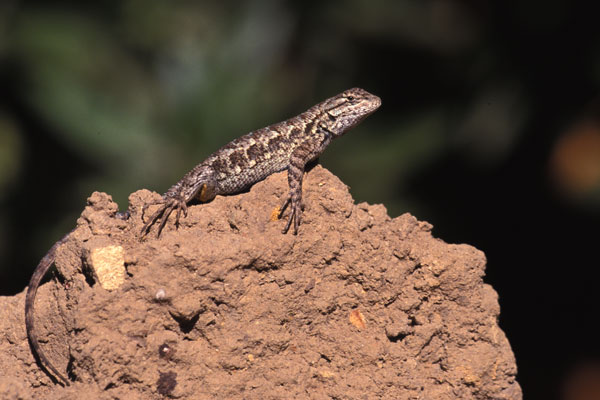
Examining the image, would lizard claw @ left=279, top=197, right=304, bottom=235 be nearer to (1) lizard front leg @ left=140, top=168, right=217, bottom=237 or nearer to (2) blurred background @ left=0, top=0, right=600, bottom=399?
(1) lizard front leg @ left=140, top=168, right=217, bottom=237

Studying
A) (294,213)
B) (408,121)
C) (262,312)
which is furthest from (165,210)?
(408,121)

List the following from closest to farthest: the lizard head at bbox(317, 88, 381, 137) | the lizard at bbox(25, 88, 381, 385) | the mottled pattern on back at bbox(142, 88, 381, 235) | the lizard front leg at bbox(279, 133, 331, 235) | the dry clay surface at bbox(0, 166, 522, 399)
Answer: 1. the dry clay surface at bbox(0, 166, 522, 399)
2. the lizard front leg at bbox(279, 133, 331, 235)
3. the lizard at bbox(25, 88, 381, 385)
4. the mottled pattern on back at bbox(142, 88, 381, 235)
5. the lizard head at bbox(317, 88, 381, 137)

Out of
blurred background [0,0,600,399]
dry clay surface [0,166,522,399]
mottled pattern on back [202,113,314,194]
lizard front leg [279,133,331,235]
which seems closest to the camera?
dry clay surface [0,166,522,399]

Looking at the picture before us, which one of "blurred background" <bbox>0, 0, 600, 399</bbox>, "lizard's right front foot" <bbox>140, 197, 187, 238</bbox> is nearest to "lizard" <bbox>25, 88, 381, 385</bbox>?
"lizard's right front foot" <bbox>140, 197, 187, 238</bbox>

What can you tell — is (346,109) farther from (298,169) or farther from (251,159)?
(298,169)

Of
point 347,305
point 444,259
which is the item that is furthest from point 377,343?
point 444,259

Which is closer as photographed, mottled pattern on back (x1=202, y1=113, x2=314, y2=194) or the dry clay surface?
the dry clay surface
